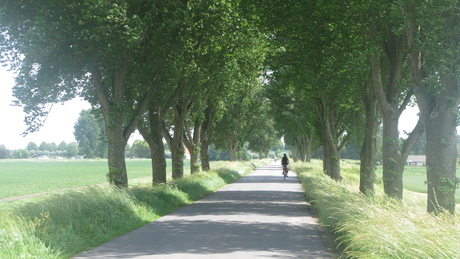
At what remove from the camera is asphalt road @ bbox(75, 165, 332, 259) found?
8.09 metres

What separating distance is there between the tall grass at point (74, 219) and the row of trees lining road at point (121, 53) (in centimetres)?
300

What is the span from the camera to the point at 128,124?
57.8 feet

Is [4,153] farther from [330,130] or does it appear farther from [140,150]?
[330,130]

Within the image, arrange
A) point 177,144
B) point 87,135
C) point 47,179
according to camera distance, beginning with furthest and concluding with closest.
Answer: point 87,135, point 47,179, point 177,144

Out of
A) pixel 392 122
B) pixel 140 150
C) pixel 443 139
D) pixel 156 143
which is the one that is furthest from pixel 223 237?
pixel 140 150

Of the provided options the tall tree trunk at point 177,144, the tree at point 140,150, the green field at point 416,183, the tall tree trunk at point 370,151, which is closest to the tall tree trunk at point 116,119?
the tall tree trunk at point 177,144

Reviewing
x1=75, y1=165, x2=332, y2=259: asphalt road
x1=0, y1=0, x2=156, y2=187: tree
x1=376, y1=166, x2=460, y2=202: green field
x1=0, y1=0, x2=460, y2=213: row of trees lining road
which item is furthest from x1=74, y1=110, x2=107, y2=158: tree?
x1=75, y1=165, x2=332, y2=259: asphalt road

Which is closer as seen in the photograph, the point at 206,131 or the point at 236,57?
the point at 236,57

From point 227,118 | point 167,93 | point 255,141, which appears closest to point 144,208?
point 167,93

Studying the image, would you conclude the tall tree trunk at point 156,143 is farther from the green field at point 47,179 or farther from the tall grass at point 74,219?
the green field at point 47,179

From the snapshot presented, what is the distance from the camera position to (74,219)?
32.7 ft

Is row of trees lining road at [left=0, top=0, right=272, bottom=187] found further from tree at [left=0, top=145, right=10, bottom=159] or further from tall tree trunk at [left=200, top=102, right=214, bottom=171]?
tree at [left=0, top=145, right=10, bottom=159]

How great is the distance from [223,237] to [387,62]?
8402mm

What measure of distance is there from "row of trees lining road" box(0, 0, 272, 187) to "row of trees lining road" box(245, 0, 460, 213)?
2186mm
